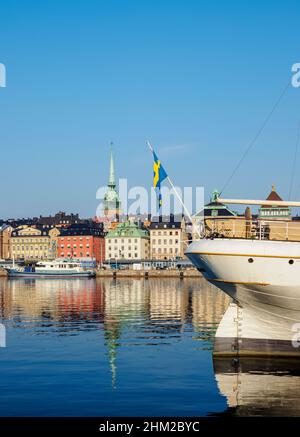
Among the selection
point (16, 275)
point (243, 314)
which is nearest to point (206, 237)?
point (243, 314)

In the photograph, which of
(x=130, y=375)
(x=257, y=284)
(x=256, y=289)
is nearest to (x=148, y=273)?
(x=256, y=289)

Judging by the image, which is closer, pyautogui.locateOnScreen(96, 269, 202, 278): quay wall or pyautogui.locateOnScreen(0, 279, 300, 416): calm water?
pyautogui.locateOnScreen(0, 279, 300, 416): calm water

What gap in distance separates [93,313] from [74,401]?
28498 mm

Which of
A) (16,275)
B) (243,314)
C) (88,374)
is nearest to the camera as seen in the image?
(88,374)

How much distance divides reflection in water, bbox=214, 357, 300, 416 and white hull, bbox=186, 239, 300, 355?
623 mm

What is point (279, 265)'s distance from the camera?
79.0ft

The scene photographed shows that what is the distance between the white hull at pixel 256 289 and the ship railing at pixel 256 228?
0.75m

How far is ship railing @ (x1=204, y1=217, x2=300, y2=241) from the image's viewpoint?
25.3 m

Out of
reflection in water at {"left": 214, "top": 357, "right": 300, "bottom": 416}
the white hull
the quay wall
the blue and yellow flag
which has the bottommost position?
the quay wall

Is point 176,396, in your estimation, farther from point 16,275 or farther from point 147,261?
point 147,261

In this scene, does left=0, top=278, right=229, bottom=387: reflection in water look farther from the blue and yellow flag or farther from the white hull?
the blue and yellow flag

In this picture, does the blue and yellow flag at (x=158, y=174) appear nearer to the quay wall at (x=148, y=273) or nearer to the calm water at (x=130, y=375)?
the calm water at (x=130, y=375)

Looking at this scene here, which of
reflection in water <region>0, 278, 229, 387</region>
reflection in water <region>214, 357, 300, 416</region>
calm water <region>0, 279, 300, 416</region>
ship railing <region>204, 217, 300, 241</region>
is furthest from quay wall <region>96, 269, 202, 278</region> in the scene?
reflection in water <region>214, 357, 300, 416</region>
